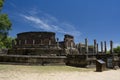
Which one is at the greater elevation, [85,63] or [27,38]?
[27,38]

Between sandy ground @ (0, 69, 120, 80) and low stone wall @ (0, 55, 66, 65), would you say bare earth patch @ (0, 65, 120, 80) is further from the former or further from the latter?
low stone wall @ (0, 55, 66, 65)

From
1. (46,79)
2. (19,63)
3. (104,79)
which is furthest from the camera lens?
(19,63)

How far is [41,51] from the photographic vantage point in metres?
31.7

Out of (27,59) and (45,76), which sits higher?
(27,59)

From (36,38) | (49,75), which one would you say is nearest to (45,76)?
(49,75)

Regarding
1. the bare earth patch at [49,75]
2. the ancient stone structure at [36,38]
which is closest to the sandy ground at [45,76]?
the bare earth patch at [49,75]

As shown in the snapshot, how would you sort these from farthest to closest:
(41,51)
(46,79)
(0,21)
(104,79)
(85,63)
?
(41,51), (85,63), (0,21), (104,79), (46,79)

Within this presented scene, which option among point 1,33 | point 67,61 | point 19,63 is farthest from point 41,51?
point 1,33

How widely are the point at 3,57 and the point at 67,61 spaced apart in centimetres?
876

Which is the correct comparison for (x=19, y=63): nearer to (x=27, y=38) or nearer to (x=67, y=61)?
(x=67, y=61)

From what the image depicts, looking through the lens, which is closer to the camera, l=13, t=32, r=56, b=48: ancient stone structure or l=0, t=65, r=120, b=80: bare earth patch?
l=0, t=65, r=120, b=80: bare earth patch

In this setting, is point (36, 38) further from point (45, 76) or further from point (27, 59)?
point (45, 76)

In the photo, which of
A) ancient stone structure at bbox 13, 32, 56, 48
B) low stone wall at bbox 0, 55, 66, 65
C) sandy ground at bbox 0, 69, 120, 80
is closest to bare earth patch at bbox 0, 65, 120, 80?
sandy ground at bbox 0, 69, 120, 80

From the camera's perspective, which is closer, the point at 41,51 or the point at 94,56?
the point at 94,56
